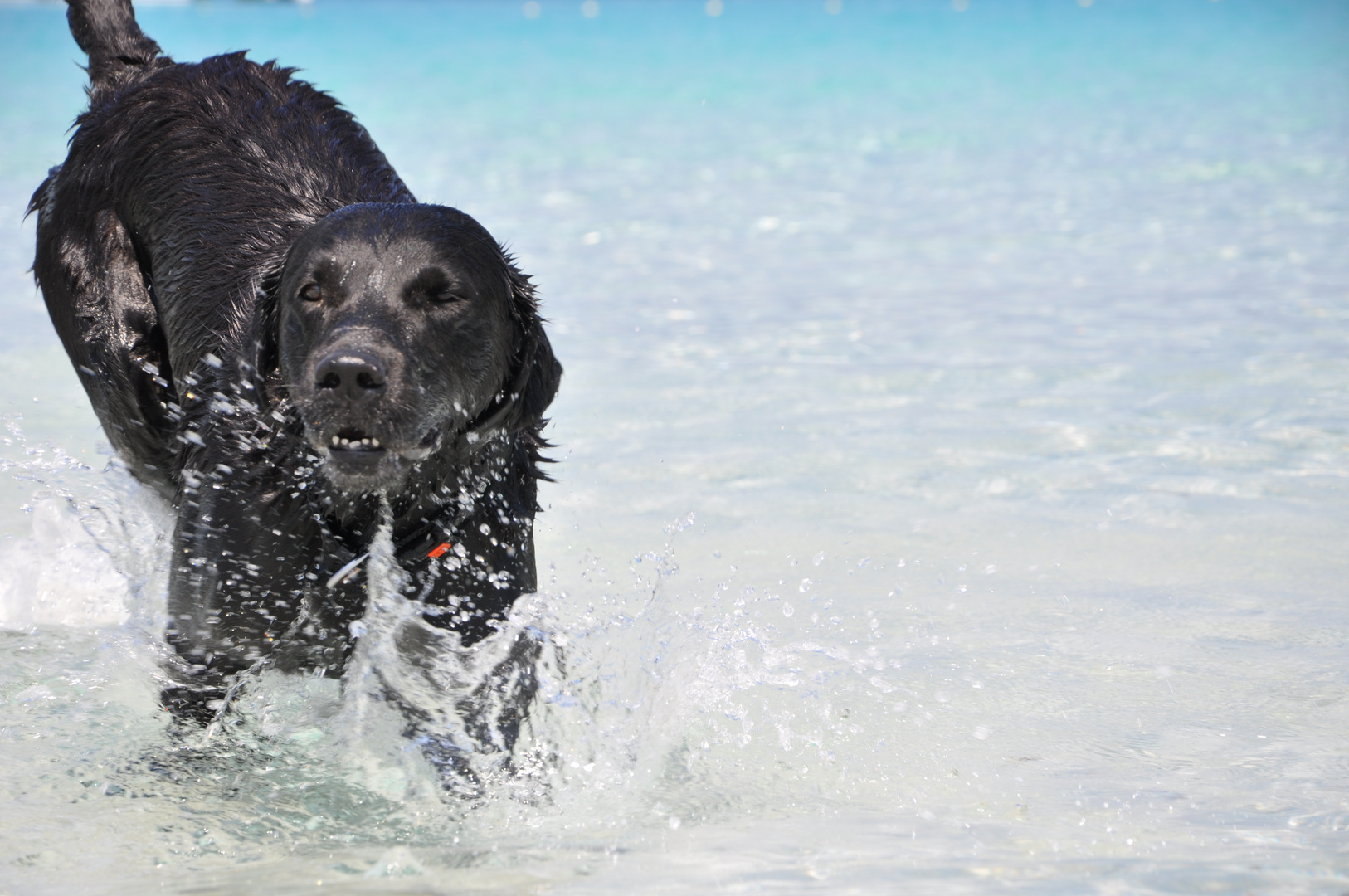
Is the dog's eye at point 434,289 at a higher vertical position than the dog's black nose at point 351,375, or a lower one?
higher

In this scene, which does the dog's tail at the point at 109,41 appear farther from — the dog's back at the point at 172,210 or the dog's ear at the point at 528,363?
the dog's ear at the point at 528,363

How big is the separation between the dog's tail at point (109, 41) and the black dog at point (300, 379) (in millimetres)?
558

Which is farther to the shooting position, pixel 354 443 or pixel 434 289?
pixel 434 289

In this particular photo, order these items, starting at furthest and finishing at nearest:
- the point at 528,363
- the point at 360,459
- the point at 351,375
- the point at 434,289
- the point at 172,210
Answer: the point at 172,210 → the point at 528,363 → the point at 434,289 → the point at 360,459 → the point at 351,375

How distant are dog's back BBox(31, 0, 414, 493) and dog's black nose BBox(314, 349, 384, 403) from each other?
94cm

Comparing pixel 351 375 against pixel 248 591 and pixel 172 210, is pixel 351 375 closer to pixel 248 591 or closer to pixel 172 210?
pixel 248 591

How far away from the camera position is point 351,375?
314cm

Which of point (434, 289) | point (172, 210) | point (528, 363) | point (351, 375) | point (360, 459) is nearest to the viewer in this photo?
point (351, 375)

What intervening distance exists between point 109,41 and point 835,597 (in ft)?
10.5

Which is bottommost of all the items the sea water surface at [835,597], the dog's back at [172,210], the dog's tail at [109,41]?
the sea water surface at [835,597]

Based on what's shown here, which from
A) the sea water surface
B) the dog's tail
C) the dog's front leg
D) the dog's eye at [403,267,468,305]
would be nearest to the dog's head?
the dog's eye at [403,267,468,305]

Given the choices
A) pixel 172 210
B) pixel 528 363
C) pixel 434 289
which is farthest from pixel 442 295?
pixel 172 210

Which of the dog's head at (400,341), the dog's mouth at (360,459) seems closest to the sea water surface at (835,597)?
the dog's mouth at (360,459)

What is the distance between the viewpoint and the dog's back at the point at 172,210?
13.5 feet
